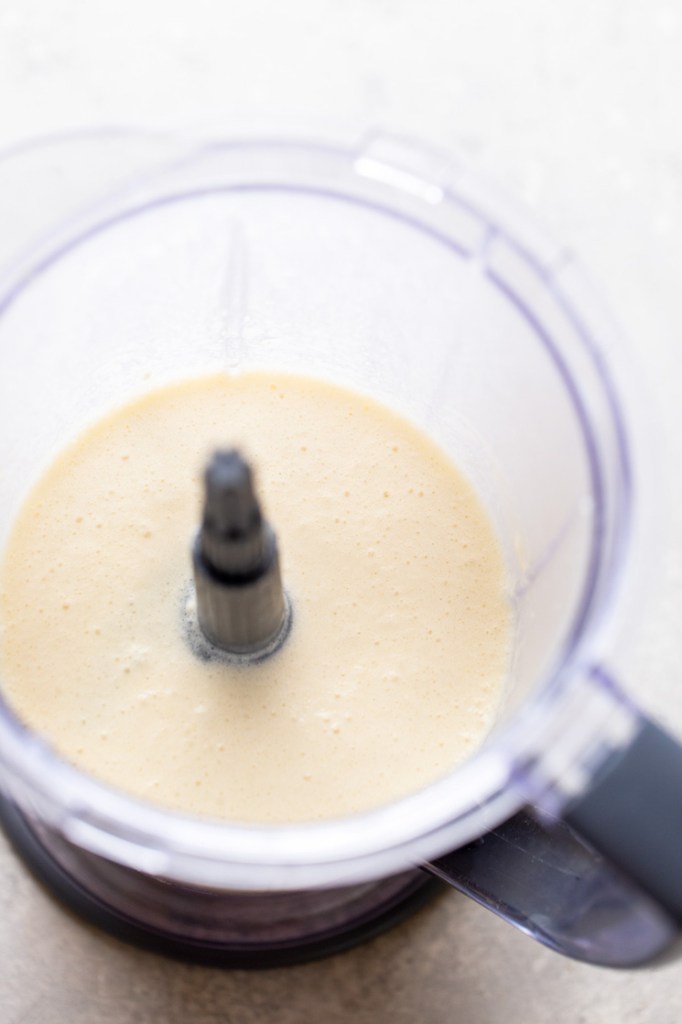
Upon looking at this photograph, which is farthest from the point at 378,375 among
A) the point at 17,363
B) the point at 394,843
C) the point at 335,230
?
the point at 394,843

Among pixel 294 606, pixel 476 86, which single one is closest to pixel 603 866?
pixel 294 606

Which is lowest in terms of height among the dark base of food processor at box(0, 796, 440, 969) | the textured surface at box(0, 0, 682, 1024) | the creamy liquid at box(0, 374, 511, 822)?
the dark base of food processor at box(0, 796, 440, 969)

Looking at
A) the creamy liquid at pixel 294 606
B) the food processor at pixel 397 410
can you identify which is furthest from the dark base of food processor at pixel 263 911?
the creamy liquid at pixel 294 606

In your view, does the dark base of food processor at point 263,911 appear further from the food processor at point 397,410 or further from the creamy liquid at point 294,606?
the creamy liquid at point 294,606

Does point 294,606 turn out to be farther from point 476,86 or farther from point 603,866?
point 476,86

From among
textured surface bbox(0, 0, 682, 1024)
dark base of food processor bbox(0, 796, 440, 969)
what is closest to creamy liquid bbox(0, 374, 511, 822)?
dark base of food processor bbox(0, 796, 440, 969)

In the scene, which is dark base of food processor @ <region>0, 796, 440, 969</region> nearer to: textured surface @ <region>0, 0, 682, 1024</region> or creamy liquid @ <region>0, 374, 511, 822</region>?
creamy liquid @ <region>0, 374, 511, 822</region>
